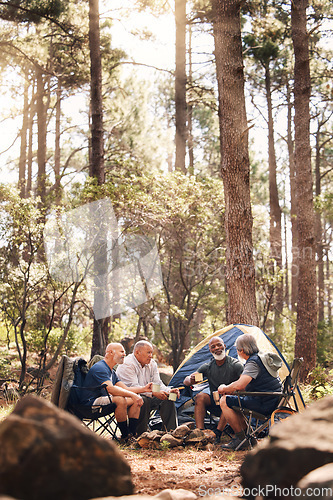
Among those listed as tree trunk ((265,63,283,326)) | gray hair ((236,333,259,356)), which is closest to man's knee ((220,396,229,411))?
gray hair ((236,333,259,356))

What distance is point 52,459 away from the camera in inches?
68.1

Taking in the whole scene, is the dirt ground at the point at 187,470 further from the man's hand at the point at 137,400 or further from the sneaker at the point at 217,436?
the man's hand at the point at 137,400

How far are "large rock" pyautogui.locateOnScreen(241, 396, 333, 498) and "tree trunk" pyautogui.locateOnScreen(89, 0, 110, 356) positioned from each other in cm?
662

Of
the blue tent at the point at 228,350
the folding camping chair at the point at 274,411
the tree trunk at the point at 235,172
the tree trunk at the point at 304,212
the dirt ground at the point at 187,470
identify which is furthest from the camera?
the tree trunk at the point at 304,212

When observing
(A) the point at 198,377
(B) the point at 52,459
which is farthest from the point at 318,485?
(A) the point at 198,377

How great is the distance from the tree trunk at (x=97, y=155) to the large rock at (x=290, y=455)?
21.7 feet

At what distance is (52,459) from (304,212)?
25.9ft

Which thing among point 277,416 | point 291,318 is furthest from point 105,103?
point 277,416

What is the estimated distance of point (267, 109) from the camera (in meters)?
16.6

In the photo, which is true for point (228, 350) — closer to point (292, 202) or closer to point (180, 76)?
point (180, 76)

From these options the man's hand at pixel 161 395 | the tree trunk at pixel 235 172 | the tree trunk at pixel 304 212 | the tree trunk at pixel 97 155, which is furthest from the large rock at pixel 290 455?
the tree trunk at pixel 304 212

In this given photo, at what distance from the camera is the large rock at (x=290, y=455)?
73.6 inches

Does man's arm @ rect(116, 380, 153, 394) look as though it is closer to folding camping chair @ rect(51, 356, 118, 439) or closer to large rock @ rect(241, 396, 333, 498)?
folding camping chair @ rect(51, 356, 118, 439)

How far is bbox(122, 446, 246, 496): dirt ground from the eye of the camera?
111 inches
